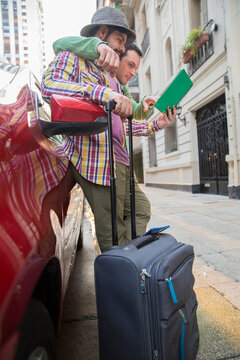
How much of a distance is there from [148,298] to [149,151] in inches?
592

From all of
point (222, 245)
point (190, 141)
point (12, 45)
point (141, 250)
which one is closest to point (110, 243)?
point (141, 250)

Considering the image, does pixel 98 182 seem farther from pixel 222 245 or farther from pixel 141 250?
pixel 222 245

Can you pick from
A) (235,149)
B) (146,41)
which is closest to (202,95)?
(235,149)

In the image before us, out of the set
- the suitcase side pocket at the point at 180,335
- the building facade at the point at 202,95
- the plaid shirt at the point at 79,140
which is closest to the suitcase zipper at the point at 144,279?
the suitcase side pocket at the point at 180,335

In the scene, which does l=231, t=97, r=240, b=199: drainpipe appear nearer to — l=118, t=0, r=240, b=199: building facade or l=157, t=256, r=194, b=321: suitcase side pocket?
l=118, t=0, r=240, b=199: building facade

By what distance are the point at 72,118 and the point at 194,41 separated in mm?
8277

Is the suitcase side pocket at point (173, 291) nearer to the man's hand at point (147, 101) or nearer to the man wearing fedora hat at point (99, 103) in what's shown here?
the man wearing fedora hat at point (99, 103)

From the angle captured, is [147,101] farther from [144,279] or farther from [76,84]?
[144,279]

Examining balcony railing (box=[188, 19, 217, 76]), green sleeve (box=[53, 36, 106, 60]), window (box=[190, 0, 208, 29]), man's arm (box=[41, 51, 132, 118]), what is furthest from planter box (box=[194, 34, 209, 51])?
green sleeve (box=[53, 36, 106, 60])

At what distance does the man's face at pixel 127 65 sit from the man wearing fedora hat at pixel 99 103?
0.35ft

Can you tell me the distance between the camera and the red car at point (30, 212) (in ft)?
2.04

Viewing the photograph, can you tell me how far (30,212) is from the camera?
832 millimetres

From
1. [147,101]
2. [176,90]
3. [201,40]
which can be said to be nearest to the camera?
[176,90]

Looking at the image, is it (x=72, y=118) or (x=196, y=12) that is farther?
(x=196, y=12)
